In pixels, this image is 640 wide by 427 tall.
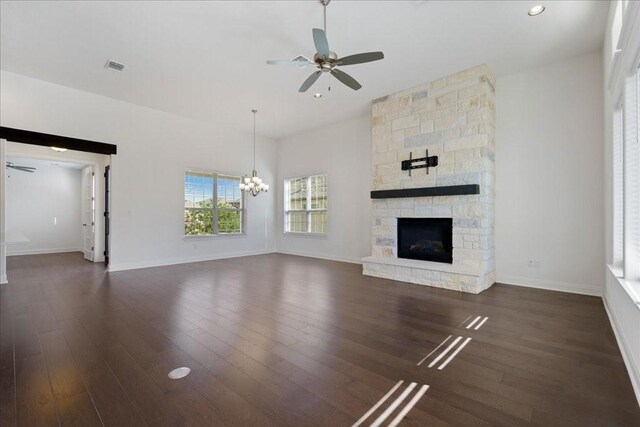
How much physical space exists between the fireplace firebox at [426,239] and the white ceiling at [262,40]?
2489 millimetres

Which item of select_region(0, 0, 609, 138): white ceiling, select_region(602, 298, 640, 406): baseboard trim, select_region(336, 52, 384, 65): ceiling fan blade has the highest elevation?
select_region(0, 0, 609, 138): white ceiling

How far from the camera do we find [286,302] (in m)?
3.93

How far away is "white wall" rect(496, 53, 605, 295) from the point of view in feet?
14.0

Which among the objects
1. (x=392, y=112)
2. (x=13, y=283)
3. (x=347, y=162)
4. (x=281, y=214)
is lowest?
(x=13, y=283)

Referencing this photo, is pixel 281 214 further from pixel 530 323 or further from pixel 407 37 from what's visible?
pixel 530 323

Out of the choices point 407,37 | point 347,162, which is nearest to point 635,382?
point 407,37

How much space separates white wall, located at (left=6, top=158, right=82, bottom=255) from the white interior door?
0.55m

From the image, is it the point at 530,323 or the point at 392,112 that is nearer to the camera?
the point at 530,323

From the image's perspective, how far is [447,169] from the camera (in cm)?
492

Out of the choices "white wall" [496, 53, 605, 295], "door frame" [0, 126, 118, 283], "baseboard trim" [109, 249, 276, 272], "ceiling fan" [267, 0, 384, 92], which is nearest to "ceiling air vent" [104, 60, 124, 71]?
"door frame" [0, 126, 118, 283]

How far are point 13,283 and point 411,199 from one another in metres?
6.92

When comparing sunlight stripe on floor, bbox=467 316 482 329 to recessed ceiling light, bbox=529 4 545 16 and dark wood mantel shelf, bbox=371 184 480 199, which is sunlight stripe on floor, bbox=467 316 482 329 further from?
recessed ceiling light, bbox=529 4 545 16

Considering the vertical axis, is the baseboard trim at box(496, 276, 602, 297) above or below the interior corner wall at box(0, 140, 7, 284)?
below

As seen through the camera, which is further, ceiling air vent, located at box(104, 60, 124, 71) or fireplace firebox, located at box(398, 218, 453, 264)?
fireplace firebox, located at box(398, 218, 453, 264)
